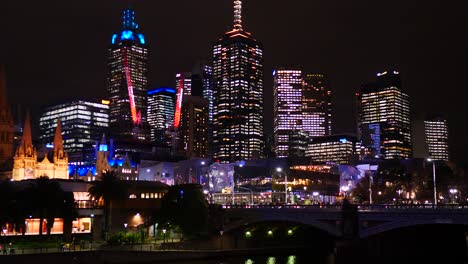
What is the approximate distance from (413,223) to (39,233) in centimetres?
6813

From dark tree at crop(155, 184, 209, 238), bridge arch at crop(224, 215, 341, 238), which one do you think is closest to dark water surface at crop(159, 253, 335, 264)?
bridge arch at crop(224, 215, 341, 238)

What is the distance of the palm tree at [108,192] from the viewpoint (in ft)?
395

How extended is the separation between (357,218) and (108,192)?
52.3 m

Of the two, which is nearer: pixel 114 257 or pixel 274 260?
pixel 114 257

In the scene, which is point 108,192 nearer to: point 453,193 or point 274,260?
point 274,260

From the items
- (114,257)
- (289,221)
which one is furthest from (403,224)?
(114,257)

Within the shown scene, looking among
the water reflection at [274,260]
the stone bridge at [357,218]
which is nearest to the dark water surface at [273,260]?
the water reflection at [274,260]

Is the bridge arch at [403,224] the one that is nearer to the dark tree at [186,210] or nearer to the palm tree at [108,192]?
the dark tree at [186,210]

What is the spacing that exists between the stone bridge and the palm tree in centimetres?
2314

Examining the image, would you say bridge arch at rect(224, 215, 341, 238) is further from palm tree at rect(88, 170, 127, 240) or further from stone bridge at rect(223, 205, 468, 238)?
palm tree at rect(88, 170, 127, 240)

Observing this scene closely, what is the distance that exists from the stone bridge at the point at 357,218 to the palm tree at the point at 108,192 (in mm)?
23144

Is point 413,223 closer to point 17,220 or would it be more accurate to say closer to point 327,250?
point 327,250

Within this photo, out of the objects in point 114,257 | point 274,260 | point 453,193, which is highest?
point 453,193

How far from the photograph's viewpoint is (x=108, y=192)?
120500 mm
